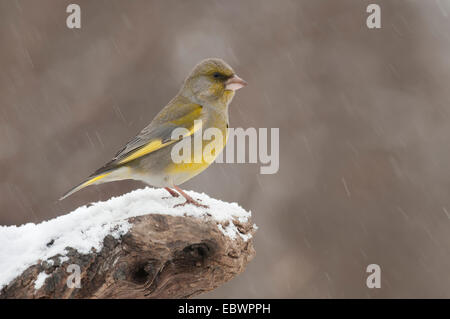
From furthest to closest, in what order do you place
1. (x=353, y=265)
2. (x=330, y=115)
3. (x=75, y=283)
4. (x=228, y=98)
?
(x=330, y=115) → (x=353, y=265) → (x=228, y=98) → (x=75, y=283)

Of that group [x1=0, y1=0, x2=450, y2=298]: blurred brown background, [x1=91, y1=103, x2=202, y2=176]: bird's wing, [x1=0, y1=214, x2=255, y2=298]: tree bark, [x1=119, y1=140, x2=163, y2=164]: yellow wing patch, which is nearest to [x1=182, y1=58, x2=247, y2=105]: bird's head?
[x1=91, y1=103, x2=202, y2=176]: bird's wing

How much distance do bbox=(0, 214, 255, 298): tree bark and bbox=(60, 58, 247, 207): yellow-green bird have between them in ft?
1.30

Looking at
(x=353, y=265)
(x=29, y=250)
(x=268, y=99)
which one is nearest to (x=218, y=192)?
(x=268, y=99)

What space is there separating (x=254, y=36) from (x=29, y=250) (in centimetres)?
483

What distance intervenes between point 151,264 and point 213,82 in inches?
69.3

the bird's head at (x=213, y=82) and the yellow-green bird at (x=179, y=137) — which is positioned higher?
the bird's head at (x=213, y=82)

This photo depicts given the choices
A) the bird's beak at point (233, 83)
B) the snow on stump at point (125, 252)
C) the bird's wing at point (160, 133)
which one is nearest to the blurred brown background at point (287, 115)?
the bird's wing at point (160, 133)

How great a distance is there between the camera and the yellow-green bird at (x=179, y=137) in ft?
13.6

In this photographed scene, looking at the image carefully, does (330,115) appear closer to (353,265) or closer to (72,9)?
(353,265)

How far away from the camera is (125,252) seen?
11.2 feet

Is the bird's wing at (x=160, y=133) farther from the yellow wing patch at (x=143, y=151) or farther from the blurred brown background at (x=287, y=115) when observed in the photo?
the blurred brown background at (x=287, y=115)

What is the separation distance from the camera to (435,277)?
6758 millimetres

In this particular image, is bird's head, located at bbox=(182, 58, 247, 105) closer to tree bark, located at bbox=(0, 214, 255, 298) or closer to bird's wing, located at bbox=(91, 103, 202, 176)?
bird's wing, located at bbox=(91, 103, 202, 176)

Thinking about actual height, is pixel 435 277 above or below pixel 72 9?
below
